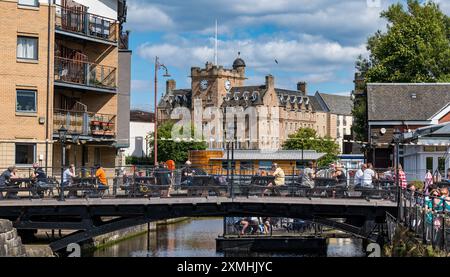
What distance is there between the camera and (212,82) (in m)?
161

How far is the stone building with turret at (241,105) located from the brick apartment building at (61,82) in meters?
94.3

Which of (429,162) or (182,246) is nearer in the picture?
(182,246)

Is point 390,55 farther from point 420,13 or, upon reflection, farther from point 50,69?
point 50,69

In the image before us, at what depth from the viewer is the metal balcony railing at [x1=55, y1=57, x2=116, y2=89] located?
46.1m

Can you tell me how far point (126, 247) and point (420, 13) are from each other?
4093 centimetres

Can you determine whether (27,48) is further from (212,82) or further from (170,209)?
(212,82)

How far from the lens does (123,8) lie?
188 feet

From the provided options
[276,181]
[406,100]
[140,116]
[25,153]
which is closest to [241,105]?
[140,116]

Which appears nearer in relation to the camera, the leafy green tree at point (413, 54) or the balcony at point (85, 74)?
the balcony at point (85, 74)

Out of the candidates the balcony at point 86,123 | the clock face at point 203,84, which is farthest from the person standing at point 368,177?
the clock face at point 203,84

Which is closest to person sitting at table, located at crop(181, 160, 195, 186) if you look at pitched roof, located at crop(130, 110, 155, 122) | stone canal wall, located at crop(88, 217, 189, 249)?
stone canal wall, located at crop(88, 217, 189, 249)

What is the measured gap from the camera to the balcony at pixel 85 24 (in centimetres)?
4638

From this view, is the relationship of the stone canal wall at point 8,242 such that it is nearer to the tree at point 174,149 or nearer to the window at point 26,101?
the window at point 26,101

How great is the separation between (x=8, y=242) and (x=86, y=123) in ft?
76.5
